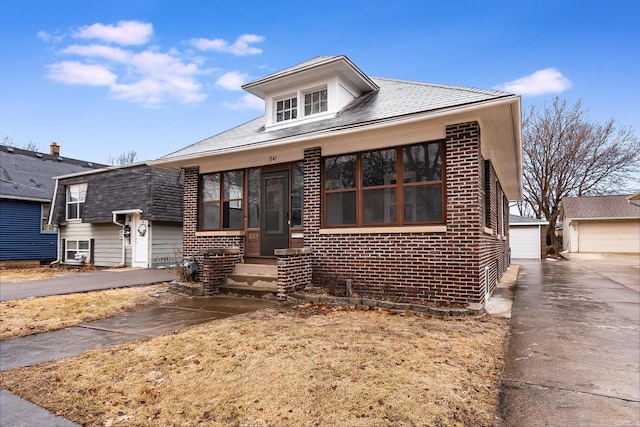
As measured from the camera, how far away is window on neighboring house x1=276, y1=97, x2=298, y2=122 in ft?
32.1

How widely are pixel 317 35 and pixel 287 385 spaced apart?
13278mm

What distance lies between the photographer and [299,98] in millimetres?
9617

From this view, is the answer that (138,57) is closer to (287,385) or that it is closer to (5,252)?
(5,252)

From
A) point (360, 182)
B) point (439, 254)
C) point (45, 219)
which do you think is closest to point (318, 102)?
point (360, 182)

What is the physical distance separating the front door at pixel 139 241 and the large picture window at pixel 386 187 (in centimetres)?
983

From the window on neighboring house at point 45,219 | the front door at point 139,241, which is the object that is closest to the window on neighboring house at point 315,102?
the front door at point 139,241

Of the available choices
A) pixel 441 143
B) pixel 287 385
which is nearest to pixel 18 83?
pixel 441 143

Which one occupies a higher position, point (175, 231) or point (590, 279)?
point (175, 231)

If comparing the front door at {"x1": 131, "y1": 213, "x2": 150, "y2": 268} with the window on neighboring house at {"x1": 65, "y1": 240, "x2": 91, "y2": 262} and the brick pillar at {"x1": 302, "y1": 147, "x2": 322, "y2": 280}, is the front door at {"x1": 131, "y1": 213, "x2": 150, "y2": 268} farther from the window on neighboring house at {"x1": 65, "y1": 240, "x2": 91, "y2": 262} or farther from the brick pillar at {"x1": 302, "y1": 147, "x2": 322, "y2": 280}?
the brick pillar at {"x1": 302, "y1": 147, "x2": 322, "y2": 280}

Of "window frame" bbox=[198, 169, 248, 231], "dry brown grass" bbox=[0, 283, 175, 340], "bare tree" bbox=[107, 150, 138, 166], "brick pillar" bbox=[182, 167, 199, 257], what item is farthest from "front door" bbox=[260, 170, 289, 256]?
"bare tree" bbox=[107, 150, 138, 166]

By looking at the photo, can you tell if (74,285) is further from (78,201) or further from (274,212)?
(78,201)

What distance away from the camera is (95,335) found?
4988mm

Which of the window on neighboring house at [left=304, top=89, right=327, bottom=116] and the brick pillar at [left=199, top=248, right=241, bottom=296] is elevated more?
the window on neighboring house at [left=304, top=89, right=327, bottom=116]

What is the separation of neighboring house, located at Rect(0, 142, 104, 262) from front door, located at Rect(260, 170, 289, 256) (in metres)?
15.5
